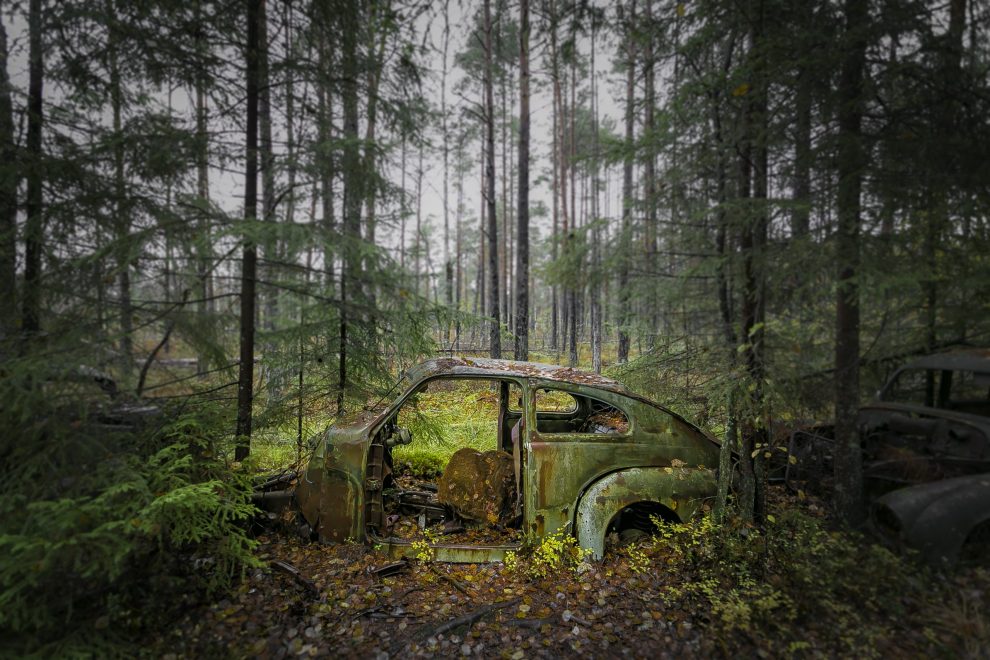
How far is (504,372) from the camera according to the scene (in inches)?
140

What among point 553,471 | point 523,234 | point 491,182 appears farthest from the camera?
point 491,182

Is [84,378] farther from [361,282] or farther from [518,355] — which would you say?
[518,355]

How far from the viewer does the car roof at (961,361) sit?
2.99 m

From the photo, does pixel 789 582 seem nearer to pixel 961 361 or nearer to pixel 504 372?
pixel 961 361

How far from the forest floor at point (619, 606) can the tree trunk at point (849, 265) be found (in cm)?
49

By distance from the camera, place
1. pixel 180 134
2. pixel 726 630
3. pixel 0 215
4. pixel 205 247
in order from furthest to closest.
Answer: pixel 180 134 < pixel 0 215 < pixel 205 247 < pixel 726 630

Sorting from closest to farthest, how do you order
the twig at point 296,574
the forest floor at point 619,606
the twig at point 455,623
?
1. the forest floor at point 619,606
2. the twig at point 455,623
3. the twig at point 296,574

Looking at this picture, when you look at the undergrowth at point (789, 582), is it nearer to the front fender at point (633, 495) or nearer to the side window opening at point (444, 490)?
the front fender at point (633, 495)

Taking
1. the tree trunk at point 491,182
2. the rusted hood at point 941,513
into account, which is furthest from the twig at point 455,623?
the tree trunk at point 491,182

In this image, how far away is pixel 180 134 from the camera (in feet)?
12.0

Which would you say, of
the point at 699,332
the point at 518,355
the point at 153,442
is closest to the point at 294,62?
the point at 153,442

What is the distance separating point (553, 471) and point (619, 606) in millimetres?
979

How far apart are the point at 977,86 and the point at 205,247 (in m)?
5.70

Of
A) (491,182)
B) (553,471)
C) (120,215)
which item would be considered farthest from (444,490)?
(491,182)
